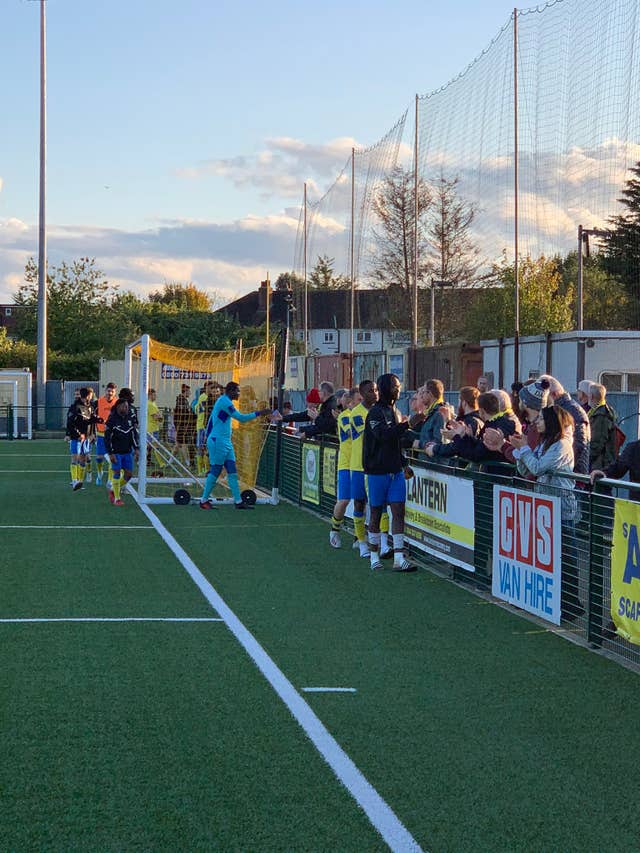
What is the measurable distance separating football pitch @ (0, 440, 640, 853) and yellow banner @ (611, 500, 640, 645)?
1.01 feet

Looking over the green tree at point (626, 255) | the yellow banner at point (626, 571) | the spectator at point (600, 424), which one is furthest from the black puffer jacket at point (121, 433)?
the green tree at point (626, 255)

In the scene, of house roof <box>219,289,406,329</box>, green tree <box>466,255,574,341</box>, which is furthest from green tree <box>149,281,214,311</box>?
green tree <box>466,255,574,341</box>

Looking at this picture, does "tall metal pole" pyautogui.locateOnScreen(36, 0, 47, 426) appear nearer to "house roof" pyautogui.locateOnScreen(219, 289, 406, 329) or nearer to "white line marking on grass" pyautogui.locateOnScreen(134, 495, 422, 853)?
"house roof" pyautogui.locateOnScreen(219, 289, 406, 329)

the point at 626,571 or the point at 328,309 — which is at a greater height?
the point at 328,309

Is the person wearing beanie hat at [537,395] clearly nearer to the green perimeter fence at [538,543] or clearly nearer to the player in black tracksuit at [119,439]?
the green perimeter fence at [538,543]

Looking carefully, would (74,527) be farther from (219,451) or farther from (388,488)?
(388,488)

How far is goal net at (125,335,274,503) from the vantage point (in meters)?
20.9

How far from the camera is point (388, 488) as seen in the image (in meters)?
11.9

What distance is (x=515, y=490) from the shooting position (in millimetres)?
9672

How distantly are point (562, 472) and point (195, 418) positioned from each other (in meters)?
14.8

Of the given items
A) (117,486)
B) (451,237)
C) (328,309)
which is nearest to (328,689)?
(117,486)

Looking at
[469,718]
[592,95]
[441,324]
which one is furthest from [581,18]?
[441,324]

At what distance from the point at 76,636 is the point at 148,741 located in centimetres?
283

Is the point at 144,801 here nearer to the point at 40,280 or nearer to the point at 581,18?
the point at 581,18
